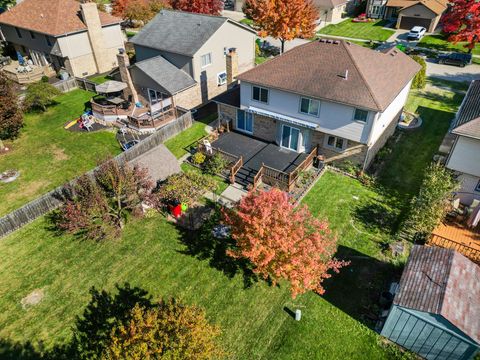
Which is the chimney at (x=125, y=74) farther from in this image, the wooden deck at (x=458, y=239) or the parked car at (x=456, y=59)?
the parked car at (x=456, y=59)

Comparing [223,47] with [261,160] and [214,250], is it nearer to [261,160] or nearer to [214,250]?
[261,160]

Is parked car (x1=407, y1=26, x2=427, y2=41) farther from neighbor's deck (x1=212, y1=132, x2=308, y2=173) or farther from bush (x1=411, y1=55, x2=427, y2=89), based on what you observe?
neighbor's deck (x1=212, y1=132, x2=308, y2=173)

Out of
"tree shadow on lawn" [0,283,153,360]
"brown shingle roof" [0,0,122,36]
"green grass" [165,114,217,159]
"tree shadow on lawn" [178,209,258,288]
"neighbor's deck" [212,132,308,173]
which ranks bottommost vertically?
"tree shadow on lawn" [0,283,153,360]

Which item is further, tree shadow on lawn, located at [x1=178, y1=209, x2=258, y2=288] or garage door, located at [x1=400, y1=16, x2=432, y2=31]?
garage door, located at [x1=400, y1=16, x2=432, y2=31]

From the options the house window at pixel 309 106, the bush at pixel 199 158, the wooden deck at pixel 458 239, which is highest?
the house window at pixel 309 106

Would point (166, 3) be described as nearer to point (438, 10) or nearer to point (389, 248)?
point (438, 10)

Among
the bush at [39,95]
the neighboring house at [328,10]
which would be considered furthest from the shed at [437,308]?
the neighboring house at [328,10]

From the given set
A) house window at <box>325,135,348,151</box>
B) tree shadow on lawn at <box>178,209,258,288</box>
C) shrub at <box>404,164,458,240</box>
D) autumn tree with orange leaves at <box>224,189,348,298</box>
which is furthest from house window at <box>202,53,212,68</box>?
shrub at <box>404,164,458,240</box>
